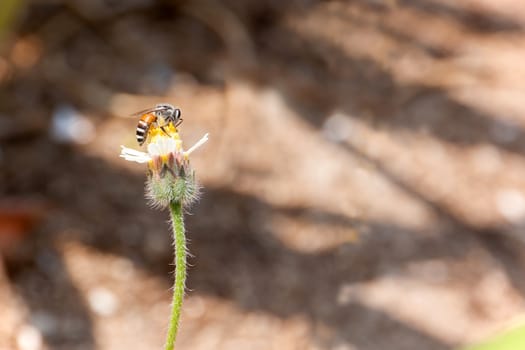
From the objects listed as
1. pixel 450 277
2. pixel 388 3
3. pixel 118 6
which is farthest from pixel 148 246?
pixel 388 3

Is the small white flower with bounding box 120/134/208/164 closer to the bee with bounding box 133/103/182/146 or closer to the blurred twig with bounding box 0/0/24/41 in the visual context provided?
the bee with bounding box 133/103/182/146

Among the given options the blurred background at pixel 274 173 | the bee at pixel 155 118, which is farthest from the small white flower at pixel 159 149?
the blurred background at pixel 274 173

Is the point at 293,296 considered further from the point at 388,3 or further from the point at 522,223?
the point at 388,3

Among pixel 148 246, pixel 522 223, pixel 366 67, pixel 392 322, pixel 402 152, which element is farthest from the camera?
pixel 366 67

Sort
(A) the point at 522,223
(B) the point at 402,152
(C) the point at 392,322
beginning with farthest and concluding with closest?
1. (B) the point at 402,152
2. (A) the point at 522,223
3. (C) the point at 392,322

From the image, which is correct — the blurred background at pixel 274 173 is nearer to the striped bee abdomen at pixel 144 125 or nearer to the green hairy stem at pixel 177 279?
the striped bee abdomen at pixel 144 125

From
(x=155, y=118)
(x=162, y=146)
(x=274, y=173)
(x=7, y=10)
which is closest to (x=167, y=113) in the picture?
(x=155, y=118)

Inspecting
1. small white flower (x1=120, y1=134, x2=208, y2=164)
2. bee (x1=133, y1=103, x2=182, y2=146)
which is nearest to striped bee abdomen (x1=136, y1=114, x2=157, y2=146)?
bee (x1=133, y1=103, x2=182, y2=146)

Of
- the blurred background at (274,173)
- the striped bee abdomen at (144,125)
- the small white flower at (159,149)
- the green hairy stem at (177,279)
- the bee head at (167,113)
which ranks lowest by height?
the green hairy stem at (177,279)
